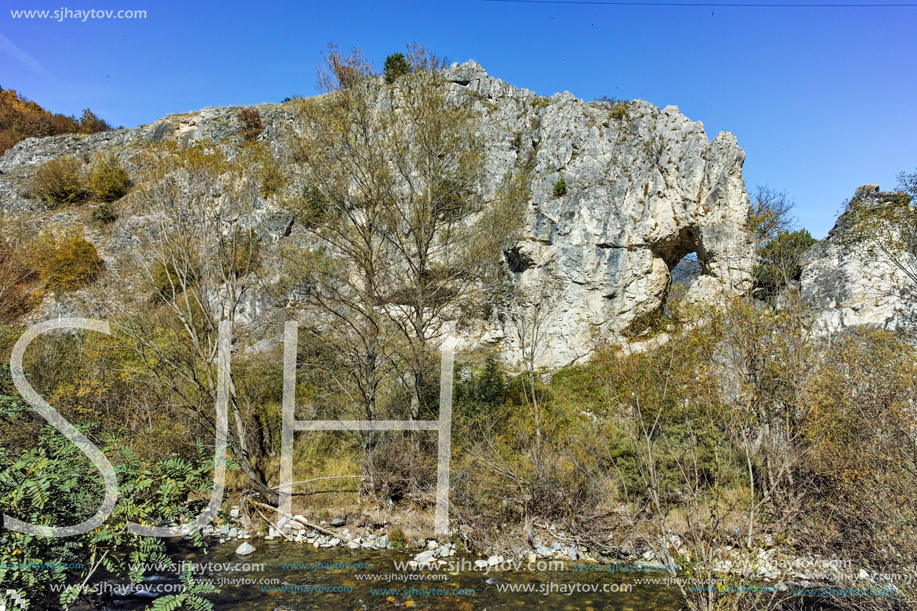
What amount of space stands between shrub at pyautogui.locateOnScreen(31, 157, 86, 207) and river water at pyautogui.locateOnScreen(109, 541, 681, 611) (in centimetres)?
3025

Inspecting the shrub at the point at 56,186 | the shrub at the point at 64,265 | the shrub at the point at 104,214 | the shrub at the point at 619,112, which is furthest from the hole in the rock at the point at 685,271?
the shrub at the point at 56,186

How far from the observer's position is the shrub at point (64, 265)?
19.6 metres

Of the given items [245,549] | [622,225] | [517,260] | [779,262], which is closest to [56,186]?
[517,260]

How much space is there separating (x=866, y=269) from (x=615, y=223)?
8481mm

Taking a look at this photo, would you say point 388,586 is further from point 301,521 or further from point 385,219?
point 385,219

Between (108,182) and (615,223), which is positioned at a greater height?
(108,182)

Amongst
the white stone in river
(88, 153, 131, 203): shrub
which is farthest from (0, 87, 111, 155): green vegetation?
the white stone in river

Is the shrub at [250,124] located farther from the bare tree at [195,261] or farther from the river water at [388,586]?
the river water at [388,586]

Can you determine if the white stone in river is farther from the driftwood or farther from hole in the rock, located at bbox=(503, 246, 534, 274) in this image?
hole in the rock, located at bbox=(503, 246, 534, 274)

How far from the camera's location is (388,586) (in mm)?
7965

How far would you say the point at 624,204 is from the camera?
18453 mm

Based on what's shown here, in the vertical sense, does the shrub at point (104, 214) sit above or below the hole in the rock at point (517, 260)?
A: above

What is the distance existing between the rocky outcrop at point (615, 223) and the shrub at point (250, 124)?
14677 mm

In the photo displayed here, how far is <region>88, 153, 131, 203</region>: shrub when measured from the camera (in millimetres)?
27766
